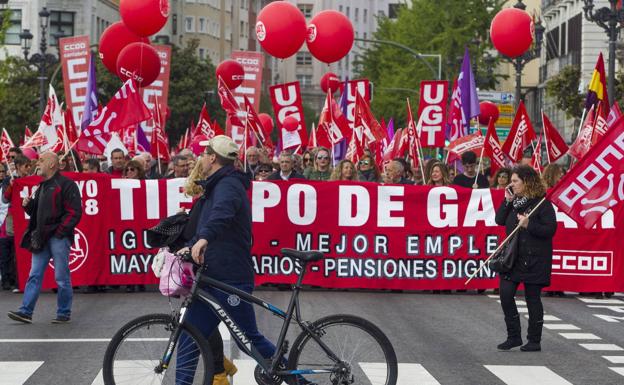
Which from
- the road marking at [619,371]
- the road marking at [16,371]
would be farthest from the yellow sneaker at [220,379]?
the road marking at [619,371]

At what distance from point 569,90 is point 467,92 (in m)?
20.8

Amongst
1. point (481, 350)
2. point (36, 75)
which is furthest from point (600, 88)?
point (36, 75)

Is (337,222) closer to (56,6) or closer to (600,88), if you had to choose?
(600,88)

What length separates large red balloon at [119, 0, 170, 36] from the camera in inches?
947

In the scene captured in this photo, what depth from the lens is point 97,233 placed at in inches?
742

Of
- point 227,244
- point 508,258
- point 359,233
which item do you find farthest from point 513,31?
point 227,244

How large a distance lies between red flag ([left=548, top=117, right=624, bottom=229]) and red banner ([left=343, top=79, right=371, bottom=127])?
41.3ft

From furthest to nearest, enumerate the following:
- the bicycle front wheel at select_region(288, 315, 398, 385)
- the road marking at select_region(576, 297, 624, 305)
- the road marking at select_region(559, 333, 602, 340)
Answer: the road marking at select_region(576, 297, 624, 305), the road marking at select_region(559, 333, 602, 340), the bicycle front wheel at select_region(288, 315, 398, 385)

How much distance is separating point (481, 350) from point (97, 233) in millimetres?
7036

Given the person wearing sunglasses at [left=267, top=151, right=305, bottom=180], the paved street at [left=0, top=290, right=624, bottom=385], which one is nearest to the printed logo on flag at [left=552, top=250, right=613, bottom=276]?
the paved street at [left=0, top=290, right=624, bottom=385]

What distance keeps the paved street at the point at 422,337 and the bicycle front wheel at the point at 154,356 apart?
1.42 metres

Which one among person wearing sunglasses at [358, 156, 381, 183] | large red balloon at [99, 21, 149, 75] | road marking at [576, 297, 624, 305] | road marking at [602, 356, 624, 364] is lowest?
road marking at [576, 297, 624, 305]

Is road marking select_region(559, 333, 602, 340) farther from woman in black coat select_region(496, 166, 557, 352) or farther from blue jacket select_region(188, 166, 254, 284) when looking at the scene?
blue jacket select_region(188, 166, 254, 284)

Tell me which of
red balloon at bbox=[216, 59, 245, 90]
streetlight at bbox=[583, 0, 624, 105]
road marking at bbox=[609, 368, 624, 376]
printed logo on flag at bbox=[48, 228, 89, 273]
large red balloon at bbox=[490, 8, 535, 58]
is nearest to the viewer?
road marking at bbox=[609, 368, 624, 376]
